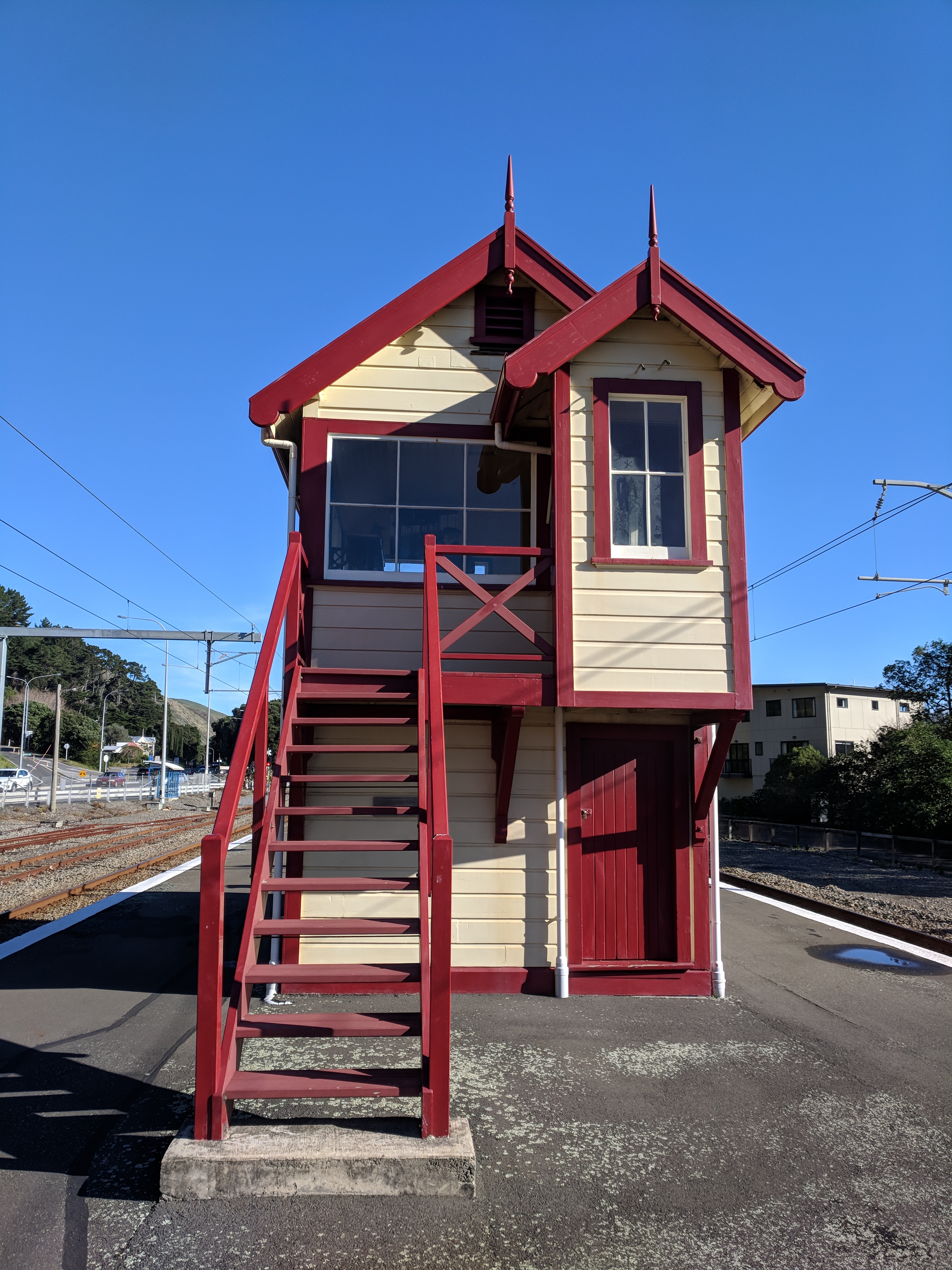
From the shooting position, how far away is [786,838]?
27.0 m

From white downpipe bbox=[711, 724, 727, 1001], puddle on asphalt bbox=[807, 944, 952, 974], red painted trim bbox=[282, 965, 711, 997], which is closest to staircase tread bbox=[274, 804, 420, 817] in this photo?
red painted trim bbox=[282, 965, 711, 997]

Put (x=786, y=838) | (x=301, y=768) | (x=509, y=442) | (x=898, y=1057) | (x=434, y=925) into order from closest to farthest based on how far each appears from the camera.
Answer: (x=434, y=925), (x=898, y=1057), (x=301, y=768), (x=509, y=442), (x=786, y=838)

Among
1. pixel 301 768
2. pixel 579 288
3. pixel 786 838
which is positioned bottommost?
pixel 786 838

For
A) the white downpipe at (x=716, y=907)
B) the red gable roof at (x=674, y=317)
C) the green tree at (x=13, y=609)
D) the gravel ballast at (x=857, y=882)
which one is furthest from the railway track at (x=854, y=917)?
the green tree at (x=13, y=609)

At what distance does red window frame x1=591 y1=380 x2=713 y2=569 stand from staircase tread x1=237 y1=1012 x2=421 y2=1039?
152 inches

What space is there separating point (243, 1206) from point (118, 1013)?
11.2 ft

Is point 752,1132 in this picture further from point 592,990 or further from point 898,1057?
point 592,990

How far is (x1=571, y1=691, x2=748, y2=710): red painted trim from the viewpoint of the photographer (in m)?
6.55

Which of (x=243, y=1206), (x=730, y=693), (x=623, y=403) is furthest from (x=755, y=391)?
(x=243, y=1206)

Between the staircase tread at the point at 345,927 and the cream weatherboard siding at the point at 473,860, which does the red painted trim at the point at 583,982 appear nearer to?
the cream weatherboard siding at the point at 473,860

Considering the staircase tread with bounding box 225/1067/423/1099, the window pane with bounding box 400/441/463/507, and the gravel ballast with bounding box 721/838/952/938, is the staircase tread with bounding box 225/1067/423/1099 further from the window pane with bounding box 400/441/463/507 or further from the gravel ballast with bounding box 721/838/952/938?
the gravel ballast with bounding box 721/838/952/938

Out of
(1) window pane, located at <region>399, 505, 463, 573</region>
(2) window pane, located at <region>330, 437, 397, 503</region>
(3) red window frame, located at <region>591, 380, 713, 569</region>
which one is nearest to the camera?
(3) red window frame, located at <region>591, 380, 713, 569</region>

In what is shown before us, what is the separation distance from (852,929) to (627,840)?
4.96 meters

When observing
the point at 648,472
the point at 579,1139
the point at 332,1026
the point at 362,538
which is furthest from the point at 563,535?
the point at 362,538
